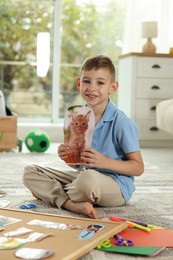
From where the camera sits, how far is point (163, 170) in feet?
10.2

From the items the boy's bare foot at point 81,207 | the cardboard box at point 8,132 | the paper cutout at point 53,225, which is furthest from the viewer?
the cardboard box at point 8,132

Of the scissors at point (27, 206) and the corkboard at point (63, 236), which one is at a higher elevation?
the corkboard at point (63, 236)

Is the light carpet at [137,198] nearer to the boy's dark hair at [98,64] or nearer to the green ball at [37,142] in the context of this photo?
the green ball at [37,142]

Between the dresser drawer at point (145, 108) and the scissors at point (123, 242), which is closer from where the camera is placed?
the scissors at point (123, 242)

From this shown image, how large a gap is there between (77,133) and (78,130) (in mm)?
12

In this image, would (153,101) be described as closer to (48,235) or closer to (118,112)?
(118,112)

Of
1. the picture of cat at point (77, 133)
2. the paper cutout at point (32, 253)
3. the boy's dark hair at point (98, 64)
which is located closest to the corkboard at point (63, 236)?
the paper cutout at point (32, 253)

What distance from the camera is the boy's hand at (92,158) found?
1.86 metres

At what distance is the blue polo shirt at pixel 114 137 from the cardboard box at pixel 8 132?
180cm

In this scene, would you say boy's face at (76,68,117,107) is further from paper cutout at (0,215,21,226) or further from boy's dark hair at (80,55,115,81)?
paper cutout at (0,215,21,226)

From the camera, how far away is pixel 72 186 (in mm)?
1966

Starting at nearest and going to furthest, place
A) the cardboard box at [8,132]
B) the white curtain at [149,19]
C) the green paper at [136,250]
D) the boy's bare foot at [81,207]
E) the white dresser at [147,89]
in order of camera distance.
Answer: the green paper at [136,250] → the boy's bare foot at [81,207] → the cardboard box at [8,132] → the white dresser at [147,89] → the white curtain at [149,19]

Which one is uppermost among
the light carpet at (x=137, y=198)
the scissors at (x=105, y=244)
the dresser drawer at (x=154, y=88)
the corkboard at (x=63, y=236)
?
the dresser drawer at (x=154, y=88)

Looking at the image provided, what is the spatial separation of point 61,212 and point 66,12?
331 cm
